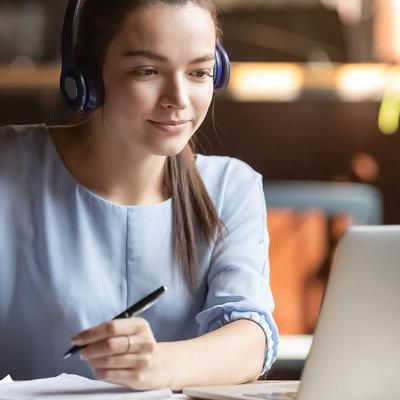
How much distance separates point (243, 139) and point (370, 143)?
1.43ft

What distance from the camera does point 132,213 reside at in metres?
1.70

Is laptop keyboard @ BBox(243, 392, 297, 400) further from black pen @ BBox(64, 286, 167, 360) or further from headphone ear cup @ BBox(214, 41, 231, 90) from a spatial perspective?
headphone ear cup @ BBox(214, 41, 231, 90)

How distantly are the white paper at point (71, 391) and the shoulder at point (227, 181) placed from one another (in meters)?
0.50

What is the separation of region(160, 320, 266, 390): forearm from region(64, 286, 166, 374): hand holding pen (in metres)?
0.09

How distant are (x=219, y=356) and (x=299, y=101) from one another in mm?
2439

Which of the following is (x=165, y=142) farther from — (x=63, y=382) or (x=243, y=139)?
(x=243, y=139)

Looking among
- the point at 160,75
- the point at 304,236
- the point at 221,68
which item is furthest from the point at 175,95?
the point at 304,236

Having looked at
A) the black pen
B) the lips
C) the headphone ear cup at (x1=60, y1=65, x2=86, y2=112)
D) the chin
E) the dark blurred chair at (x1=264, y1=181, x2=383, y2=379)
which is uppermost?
the headphone ear cup at (x1=60, y1=65, x2=86, y2=112)

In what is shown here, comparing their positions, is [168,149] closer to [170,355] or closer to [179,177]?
[179,177]

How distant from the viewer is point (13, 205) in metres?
1.69

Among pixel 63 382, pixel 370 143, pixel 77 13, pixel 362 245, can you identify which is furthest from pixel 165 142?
pixel 370 143

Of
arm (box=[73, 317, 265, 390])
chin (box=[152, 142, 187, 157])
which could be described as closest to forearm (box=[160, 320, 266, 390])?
arm (box=[73, 317, 265, 390])

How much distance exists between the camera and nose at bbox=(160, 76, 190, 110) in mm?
1528

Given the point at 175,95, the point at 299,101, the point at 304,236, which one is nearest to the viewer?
the point at 175,95
